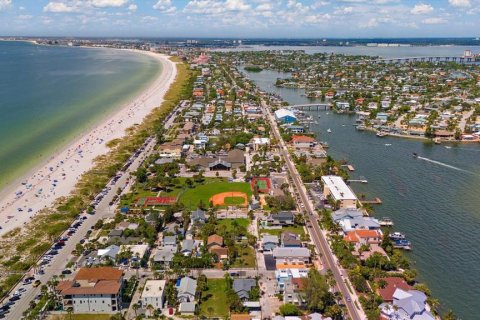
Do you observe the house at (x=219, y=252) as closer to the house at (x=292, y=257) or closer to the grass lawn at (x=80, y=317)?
the house at (x=292, y=257)

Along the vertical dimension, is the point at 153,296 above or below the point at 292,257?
A: above

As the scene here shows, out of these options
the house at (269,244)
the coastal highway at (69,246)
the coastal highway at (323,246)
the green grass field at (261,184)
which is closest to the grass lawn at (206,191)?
the green grass field at (261,184)

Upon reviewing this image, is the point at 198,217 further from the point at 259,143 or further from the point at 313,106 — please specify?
the point at 313,106

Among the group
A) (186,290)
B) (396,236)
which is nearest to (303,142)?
(396,236)

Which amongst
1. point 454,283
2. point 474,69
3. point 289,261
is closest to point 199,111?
point 289,261

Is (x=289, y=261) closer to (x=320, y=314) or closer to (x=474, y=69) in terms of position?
(x=320, y=314)

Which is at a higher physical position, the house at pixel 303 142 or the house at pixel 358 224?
the house at pixel 303 142
